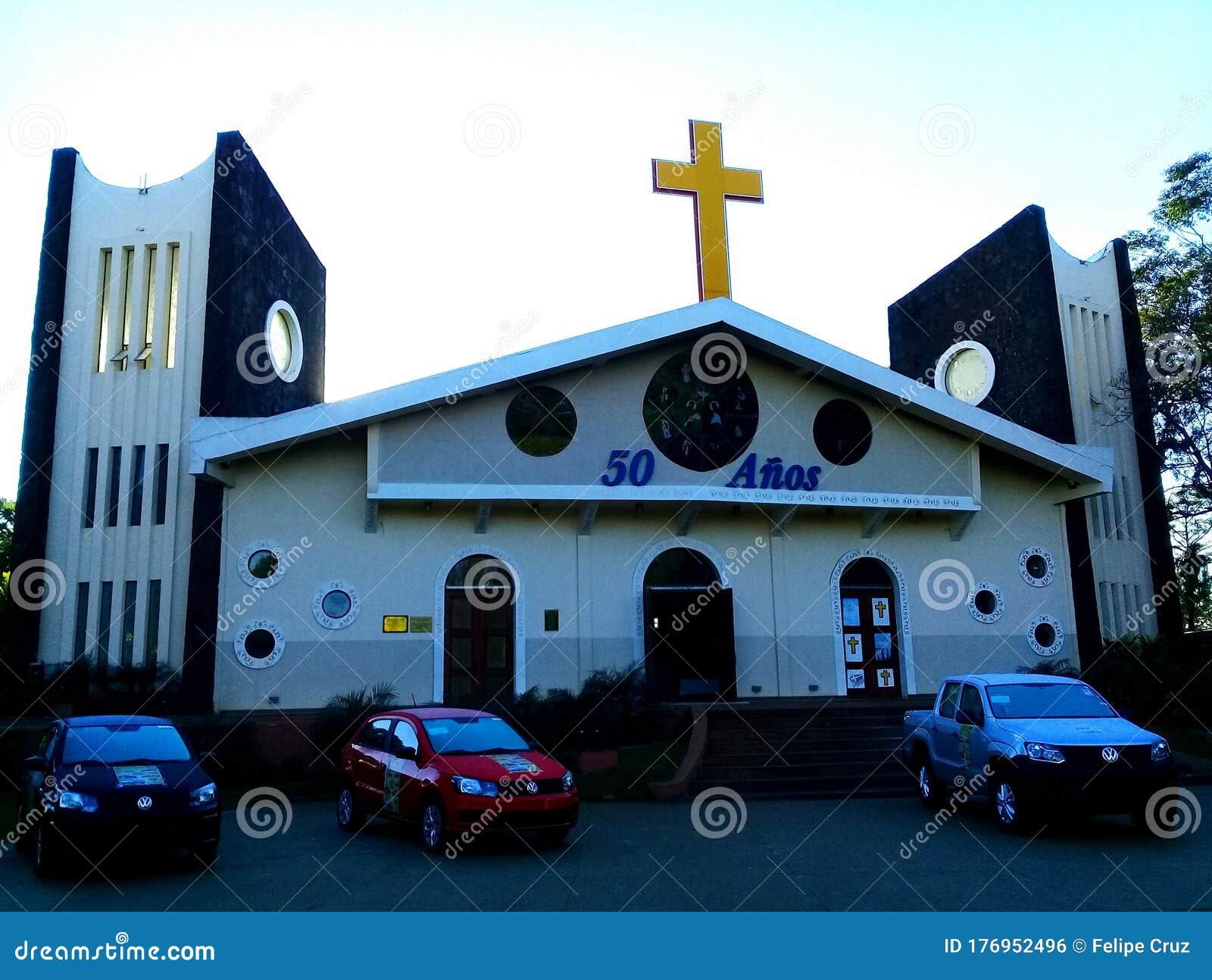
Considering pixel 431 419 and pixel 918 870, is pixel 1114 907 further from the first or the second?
pixel 431 419

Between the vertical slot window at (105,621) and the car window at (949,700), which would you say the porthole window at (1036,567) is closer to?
the car window at (949,700)

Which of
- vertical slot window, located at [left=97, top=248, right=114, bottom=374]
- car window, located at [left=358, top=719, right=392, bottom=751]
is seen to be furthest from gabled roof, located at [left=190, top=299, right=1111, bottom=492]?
car window, located at [left=358, top=719, right=392, bottom=751]

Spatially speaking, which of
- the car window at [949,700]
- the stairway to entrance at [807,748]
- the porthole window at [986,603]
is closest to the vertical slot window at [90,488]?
the stairway to entrance at [807,748]

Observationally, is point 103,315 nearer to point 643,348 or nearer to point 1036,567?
point 643,348

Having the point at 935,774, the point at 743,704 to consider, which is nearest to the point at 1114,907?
the point at 935,774

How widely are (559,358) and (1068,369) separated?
13.4m

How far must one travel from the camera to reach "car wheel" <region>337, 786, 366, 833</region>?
1196 centimetres

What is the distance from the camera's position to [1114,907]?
7699 mm

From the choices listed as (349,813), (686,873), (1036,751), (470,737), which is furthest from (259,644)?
(1036,751)

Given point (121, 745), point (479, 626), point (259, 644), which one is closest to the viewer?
point (121, 745)

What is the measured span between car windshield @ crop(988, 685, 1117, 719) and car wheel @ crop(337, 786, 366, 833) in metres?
7.26

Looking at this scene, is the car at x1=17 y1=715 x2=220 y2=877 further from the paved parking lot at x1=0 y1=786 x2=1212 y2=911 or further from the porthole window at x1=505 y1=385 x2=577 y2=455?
the porthole window at x1=505 y1=385 x2=577 y2=455

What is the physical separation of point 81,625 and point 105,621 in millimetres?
488

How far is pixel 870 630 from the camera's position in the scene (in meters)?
20.6
